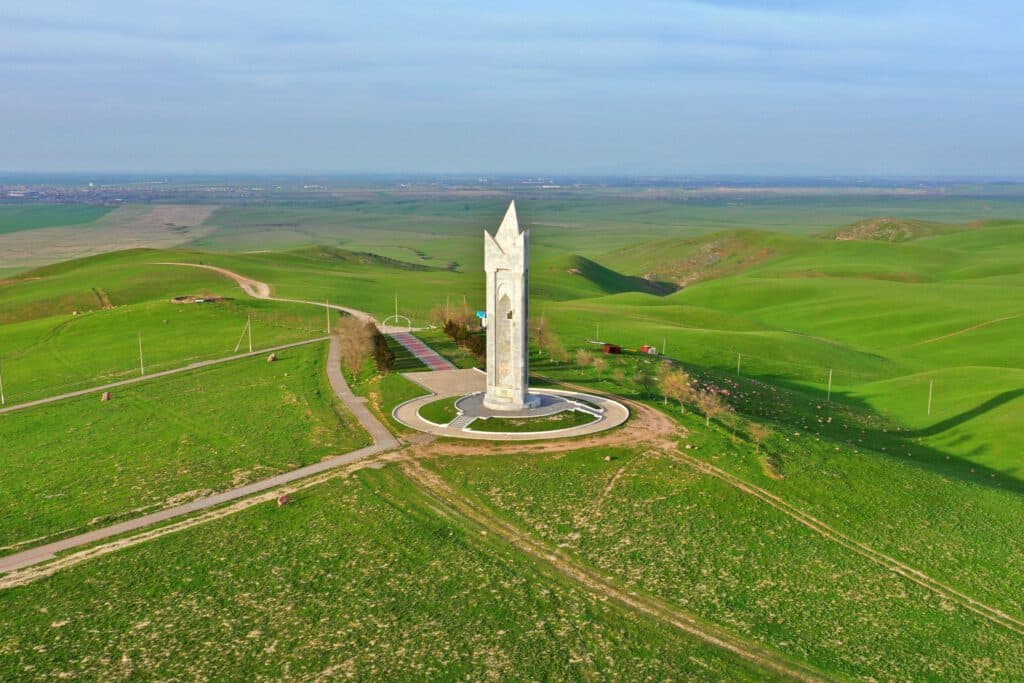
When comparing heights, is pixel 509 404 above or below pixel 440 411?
above

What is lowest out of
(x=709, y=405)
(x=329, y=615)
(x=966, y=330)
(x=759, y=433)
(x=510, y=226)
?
(x=966, y=330)

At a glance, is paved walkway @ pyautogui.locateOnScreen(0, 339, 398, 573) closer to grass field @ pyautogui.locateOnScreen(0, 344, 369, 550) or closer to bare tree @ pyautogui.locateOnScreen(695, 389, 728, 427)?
grass field @ pyautogui.locateOnScreen(0, 344, 369, 550)

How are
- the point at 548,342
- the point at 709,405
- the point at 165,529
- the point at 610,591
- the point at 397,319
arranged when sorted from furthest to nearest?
the point at 397,319
the point at 548,342
the point at 709,405
the point at 165,529
the point at 610,591

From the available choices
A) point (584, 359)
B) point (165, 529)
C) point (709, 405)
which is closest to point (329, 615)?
point (165, 529)

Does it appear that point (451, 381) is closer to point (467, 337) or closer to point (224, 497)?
point (467, 337)

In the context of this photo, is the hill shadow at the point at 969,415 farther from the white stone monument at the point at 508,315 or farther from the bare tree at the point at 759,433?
the white stone monument at the point at 508,315

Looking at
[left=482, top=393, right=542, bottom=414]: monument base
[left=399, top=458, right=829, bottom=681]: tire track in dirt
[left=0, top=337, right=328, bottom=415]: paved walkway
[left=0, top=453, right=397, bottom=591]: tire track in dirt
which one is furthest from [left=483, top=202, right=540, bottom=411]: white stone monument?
[left=0, top=337, right=328, bottom=415]: paved walkway
